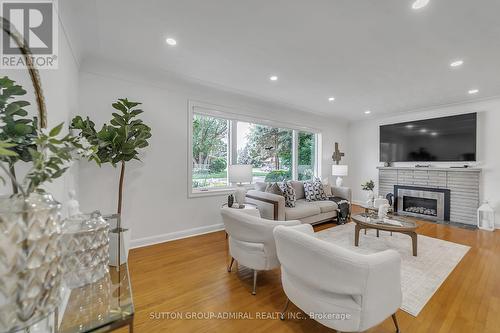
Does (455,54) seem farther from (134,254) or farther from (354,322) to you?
(134,254)

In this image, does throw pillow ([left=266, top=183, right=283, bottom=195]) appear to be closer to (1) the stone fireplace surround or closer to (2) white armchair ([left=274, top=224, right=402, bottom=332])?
(2) white armchair ([left=274, top=224, right=402, bottom=332])

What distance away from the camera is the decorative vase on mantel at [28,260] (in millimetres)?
579

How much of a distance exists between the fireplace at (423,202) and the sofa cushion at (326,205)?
2.41 meters

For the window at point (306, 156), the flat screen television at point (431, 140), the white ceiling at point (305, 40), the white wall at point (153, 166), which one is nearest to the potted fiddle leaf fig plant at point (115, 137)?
the white wall at point (153, 166)

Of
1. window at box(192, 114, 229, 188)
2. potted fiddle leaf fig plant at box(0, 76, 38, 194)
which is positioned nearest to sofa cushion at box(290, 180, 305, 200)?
window at box(192, 114, 229, 188)

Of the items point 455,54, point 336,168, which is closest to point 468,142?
point 336,168

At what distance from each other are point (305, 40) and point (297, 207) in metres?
2.70

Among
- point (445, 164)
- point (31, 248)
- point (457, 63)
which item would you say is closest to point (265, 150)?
Result: point (457, 63)

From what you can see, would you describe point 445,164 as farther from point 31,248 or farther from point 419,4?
point 31,248

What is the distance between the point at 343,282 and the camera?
1.35 meters

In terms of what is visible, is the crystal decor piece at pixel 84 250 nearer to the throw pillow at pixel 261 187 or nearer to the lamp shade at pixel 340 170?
the throw pillow at pixel 261 187

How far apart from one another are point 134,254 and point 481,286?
13.8 ft

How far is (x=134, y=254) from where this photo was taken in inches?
120

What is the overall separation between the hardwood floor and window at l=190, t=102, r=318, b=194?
1.42 meters
